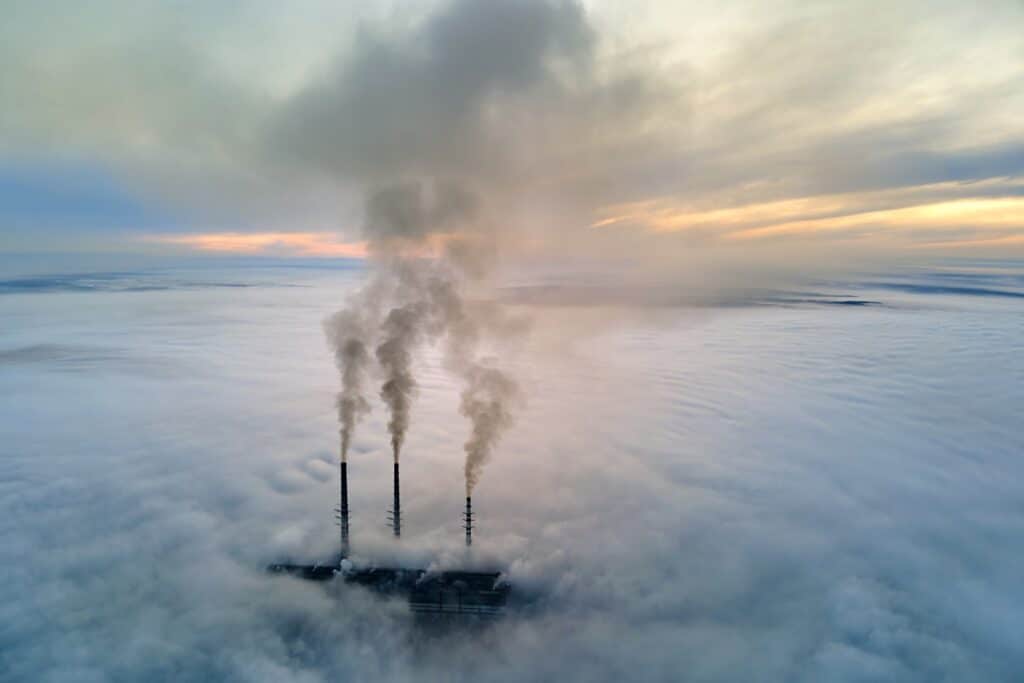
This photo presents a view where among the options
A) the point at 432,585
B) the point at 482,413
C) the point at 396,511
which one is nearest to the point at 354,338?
the point at 482,413

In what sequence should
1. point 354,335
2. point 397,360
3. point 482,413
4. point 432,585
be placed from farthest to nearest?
point 354,335
point 482,413
point 397,360
point 432,585

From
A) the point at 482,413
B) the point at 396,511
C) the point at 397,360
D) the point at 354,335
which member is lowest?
the point at 396,511

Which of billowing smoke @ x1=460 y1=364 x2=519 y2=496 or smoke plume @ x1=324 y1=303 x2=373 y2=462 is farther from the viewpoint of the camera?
smoke plume @ x1=324 y1=303 x2=373 y2=462

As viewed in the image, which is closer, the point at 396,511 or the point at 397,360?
the point at 396,511

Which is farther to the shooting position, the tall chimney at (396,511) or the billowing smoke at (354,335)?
the billowing smoke at (354,335)

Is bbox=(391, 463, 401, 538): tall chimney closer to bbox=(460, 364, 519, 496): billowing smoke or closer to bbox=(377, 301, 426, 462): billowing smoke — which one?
bbox=(377, 301, 426, 462): billowing smoke

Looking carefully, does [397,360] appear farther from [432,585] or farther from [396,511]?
[432,585]

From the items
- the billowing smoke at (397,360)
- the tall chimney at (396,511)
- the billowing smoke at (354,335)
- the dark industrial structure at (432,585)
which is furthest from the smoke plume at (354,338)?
the dark industrial structure at (432,585)

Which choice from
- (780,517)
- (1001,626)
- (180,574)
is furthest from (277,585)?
(1001,626)

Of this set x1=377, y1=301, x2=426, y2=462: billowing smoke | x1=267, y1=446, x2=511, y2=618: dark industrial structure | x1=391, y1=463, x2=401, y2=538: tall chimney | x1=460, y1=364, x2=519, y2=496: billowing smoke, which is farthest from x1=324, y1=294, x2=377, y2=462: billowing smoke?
x1=267, y1=446, x2=511, y2=618: dark industrial structure

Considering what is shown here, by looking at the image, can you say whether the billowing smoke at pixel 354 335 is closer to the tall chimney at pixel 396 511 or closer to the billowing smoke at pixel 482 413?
the tall chimney at pixel 396 511
